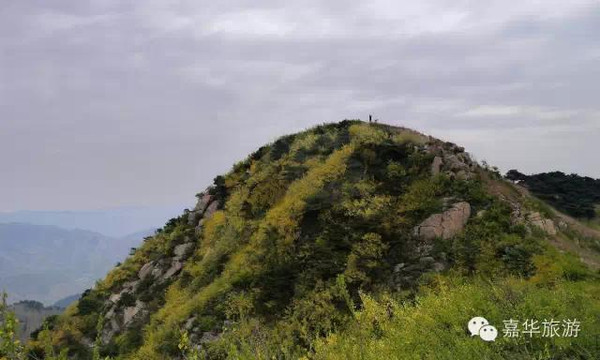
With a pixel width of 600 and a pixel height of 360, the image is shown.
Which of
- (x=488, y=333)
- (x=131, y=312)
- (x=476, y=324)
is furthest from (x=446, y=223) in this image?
(x=131, y=312)

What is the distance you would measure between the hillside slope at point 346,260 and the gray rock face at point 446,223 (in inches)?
2.0

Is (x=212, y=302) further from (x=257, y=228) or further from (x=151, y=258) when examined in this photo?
(x=151, y=258)

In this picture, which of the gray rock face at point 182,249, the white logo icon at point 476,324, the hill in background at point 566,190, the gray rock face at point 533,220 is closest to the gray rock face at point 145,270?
the gray rock face at point 182,249

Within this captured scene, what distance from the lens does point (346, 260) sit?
1808 cm

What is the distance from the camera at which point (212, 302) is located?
63.3 ft

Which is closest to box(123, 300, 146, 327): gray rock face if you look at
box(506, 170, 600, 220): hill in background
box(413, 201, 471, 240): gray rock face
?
box(413, 201, 471, 240): gray rock face

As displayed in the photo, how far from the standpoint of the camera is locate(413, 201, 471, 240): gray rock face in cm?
1778

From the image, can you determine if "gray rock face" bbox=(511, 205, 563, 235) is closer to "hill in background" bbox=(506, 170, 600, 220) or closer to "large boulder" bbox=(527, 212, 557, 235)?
"large boulder" bbox=(527, 212, 557, 235)

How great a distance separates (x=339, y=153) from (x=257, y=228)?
18.0 feet

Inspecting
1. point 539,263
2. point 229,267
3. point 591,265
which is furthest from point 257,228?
point 591,265

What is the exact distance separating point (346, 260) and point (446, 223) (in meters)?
4.02

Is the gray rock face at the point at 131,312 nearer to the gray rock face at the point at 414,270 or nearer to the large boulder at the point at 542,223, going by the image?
the gray rock face at the point at 414,270

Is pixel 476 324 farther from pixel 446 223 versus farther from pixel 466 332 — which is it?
pixel 446 223

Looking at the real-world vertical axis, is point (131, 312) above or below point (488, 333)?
below
